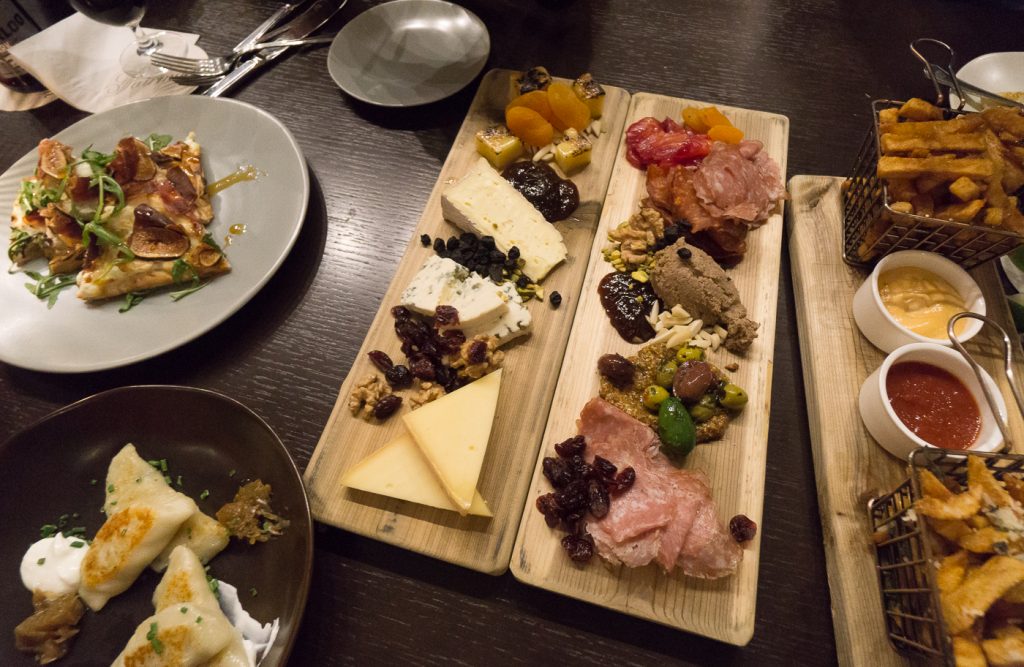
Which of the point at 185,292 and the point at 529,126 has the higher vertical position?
the point at 529,126

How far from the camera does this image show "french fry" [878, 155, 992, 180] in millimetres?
1320

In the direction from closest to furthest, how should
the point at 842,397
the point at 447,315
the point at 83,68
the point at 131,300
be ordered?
the point at 842,397 < the point at 447,315 < the point at 131,300 < the point at 83,68

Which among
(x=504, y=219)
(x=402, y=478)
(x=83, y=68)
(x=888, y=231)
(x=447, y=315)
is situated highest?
(x=888, y=231)

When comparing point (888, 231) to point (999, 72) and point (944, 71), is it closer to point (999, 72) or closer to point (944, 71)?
point (944, 71)

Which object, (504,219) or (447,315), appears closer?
(447,315)

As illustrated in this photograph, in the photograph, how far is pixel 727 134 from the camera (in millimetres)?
1873

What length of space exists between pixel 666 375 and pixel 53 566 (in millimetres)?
1671

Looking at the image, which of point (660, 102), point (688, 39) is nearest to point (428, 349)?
point (660, 102)

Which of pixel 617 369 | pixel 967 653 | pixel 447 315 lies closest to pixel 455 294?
pixel 447 315

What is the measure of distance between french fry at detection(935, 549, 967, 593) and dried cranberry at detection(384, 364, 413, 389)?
133 centimetres

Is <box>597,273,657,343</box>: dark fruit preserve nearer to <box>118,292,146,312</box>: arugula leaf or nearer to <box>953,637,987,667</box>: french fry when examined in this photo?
<box>953,637,987,667</box>: french fry

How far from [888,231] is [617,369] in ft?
2.88

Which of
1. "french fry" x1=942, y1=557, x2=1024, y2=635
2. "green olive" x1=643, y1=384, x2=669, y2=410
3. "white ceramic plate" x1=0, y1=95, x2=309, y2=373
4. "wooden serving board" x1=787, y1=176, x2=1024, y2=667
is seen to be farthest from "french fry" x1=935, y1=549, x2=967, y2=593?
"white ceramic plate" x1=0, y1=95, x2=309, y2=373

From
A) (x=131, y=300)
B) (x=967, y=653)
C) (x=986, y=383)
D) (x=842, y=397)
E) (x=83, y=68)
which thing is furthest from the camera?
(x=83, y=68)
